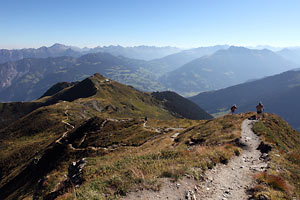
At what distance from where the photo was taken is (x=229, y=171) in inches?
718

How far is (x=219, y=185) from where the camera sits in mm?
15227

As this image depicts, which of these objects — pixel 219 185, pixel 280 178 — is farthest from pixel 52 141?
pixel 280 178

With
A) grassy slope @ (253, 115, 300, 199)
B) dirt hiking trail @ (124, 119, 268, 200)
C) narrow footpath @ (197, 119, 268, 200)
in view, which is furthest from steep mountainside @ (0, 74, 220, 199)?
grassy slope @ (253, 115, 300, 199)

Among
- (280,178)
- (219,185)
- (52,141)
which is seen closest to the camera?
(280,178)

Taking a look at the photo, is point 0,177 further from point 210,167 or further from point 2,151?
point 210,167

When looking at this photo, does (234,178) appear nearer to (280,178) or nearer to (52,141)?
(280,178)

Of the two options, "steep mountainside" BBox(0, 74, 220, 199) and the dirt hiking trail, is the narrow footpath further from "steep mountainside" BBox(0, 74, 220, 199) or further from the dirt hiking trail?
"steep mountainside" BBox(0, 74, 220, 199)

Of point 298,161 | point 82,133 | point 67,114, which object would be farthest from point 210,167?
point 67,114

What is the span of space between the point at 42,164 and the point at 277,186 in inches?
2509

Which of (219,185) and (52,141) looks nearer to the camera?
(219,185)

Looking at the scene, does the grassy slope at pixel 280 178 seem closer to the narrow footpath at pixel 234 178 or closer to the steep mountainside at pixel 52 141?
the narrow footpath at pixel 234 178

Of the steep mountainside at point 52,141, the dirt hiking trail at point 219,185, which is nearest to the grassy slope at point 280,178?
the dirt hiking trail at point 219,185

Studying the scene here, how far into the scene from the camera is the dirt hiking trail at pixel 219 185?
1288 centimetres

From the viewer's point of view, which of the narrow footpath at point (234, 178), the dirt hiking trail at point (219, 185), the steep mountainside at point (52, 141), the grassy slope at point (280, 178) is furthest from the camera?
the steep mountainside at point (52, 141)
